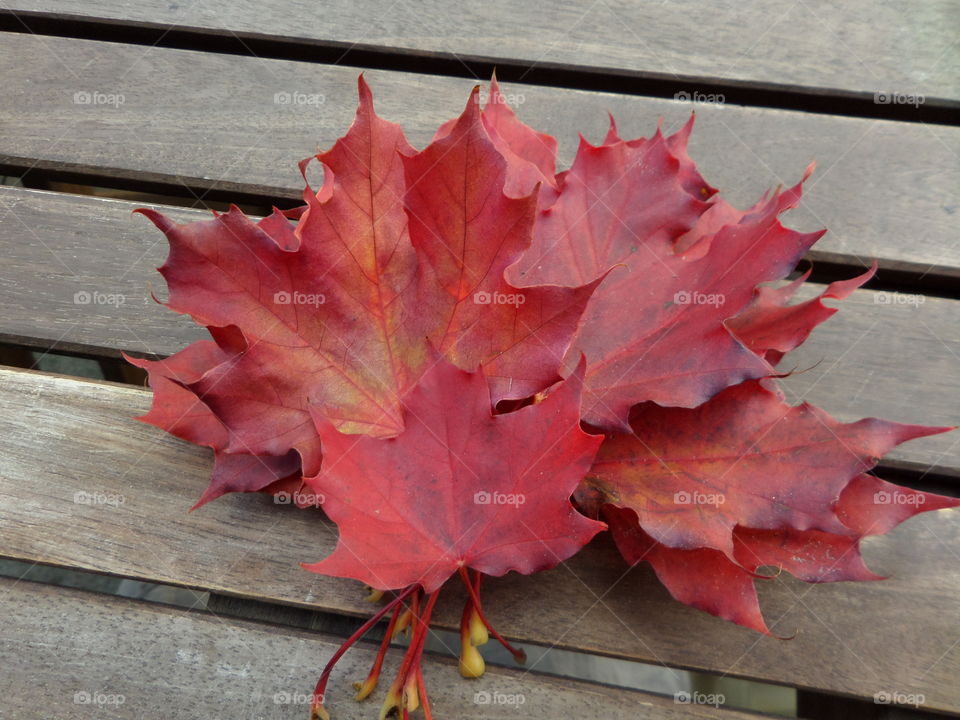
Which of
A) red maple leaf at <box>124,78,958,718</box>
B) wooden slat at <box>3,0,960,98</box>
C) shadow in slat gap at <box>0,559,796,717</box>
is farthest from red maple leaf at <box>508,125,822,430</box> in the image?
shadow in slat gap at <box>0,559,796,717</box>

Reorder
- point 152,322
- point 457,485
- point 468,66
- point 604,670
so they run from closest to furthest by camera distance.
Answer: point 457,485 → point 152,322 → point 468,66 → point 604,670

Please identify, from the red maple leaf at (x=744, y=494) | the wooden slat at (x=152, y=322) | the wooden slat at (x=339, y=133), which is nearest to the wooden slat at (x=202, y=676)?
the red maple leaf at (x=744, y=494)

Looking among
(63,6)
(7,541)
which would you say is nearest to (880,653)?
(7,541)

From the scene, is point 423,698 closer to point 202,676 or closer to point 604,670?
point 202,676

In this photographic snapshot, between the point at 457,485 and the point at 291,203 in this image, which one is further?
the point at 291,203

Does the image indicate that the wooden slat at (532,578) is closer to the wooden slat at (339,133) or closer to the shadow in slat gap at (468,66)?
the wooden slat at (339,133)

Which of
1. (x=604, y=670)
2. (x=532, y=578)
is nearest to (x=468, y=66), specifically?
(x=532, y=578)

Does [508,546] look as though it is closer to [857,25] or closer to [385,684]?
[385,684]

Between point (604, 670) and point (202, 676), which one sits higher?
point (202, 676)
